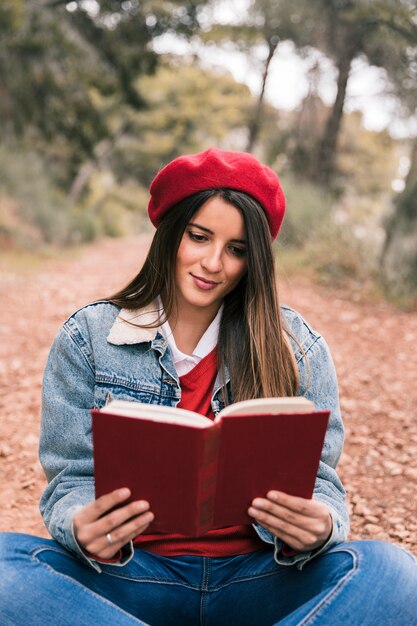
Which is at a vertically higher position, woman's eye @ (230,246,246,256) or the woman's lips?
woman's eye @ (230,246,246,256)

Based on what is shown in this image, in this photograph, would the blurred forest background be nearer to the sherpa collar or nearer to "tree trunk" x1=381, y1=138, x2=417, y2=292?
"tree trunk" x1=381, y1=138, x2=417, y2=292

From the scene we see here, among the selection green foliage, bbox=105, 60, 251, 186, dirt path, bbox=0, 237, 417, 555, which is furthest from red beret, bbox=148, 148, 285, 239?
green foliage, bbox=105, 60, 251, 186

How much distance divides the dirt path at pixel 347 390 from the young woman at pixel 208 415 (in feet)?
1.72

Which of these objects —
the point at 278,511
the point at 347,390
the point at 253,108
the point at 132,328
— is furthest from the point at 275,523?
the point at 253,108

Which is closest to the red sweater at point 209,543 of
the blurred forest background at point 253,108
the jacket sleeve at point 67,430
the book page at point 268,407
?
the jacket sleeve at point 67,430

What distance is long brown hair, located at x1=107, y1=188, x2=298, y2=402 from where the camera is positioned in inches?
72.7

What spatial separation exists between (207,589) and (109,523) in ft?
1.51

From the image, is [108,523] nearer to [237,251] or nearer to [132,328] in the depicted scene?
[132,328]

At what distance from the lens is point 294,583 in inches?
65.4

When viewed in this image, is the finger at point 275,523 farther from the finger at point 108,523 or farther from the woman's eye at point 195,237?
the woman's eye at point 195,237

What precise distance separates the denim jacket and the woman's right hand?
102mm

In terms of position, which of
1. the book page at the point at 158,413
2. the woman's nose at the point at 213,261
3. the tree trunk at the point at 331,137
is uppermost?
the tree trunk at the point at 331,137

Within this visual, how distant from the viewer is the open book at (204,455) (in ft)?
4.28

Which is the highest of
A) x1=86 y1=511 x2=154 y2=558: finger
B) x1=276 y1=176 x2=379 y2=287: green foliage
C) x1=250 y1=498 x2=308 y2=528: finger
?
x1=276 y1=176 x2=379 y2=287: green foliage
